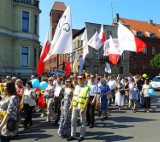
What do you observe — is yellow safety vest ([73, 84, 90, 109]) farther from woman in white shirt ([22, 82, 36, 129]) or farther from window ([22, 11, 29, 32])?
window ([22, 11, 29, 32])

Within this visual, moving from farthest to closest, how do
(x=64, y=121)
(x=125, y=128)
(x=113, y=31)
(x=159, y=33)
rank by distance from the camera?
(x=159, y=33), (x=113, y=31), (x=125, y=128), (x=64, y=121)

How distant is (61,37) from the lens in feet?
41.8

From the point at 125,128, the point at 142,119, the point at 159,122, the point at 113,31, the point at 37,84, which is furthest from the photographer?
the point at 113,31

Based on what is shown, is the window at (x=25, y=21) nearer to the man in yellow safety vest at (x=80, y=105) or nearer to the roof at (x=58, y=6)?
the man in yellow safety vest at (x=80, y=105)

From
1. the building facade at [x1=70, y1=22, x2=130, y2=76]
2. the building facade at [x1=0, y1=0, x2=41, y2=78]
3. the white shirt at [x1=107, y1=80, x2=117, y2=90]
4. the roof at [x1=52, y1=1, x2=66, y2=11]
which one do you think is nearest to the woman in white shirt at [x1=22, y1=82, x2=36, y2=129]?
the white shirt at [x1=107, y1=80, x2=117, y2=90]

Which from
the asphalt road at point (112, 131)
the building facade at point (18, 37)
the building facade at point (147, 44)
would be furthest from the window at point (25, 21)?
the building facade at point (147, 44)

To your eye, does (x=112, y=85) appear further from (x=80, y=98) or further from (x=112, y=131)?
(x=80, y=98)

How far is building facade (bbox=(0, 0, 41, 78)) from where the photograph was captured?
28.7 meters

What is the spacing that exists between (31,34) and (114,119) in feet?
62.5

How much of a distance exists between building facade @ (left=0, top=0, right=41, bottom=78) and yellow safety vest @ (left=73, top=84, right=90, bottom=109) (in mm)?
20134

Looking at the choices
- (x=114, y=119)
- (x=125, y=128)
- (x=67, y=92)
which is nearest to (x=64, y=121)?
(x=67, y=92)

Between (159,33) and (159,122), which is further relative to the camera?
(159,33)

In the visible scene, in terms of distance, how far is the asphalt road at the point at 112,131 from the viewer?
30.2ft

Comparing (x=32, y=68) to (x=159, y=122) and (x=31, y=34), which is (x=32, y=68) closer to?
(x=31, y=34)
